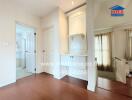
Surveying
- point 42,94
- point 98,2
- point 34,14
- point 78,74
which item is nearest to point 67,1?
point 98,2

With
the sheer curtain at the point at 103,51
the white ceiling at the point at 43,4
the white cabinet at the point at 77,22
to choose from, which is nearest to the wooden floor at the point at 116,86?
the sheer curtain at the point at 103,51

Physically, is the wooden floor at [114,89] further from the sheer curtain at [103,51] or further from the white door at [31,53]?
the white door at [31,53]

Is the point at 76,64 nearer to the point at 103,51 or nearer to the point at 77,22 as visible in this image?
the point at 103,51

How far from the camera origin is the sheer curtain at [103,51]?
2.47 m

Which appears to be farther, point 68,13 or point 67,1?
point 68,13

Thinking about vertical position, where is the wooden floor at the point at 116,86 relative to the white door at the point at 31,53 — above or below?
below

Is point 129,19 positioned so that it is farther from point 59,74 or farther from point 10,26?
point 10,26

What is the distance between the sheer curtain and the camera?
2471 mm

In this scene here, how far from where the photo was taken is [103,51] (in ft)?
8.44

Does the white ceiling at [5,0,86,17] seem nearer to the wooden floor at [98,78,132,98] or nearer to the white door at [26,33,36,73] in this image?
the white door at [26,33,36,73]

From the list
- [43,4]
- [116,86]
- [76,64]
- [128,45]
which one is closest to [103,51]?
[128,45]

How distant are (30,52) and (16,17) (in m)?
1.69

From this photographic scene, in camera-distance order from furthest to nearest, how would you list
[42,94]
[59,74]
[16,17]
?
[59,74], [16,17], [42,94]

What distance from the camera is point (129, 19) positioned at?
2121 mm
